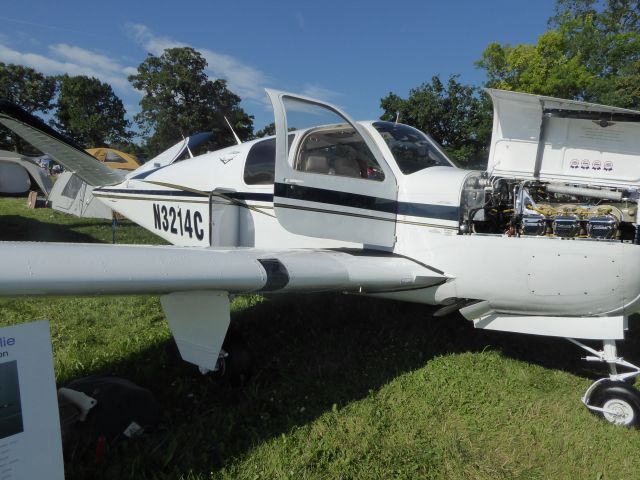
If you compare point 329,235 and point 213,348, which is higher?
point 329,235

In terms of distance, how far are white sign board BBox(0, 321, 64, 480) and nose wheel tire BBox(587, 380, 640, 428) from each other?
10.0 ft

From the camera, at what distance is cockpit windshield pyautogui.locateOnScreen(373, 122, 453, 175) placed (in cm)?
366

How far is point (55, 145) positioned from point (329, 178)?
3269 mm

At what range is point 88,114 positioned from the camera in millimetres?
60062

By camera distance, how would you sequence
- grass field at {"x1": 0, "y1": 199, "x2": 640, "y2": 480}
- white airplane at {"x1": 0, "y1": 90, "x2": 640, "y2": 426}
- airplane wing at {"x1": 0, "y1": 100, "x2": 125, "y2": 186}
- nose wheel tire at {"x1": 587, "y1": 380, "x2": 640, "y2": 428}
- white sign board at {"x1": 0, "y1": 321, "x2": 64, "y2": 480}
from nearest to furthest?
white sign board at {"x1": 0, "y1": 321, "x2": 64, "y2": 480}, grass field at {"x1": 0, "y1": 199, "x2": 640, "y2": 480}, white airplane at {"x1": 0, "y1": 90, "x2": 640, "y2": 426}, nose wheel tire at {"x1": 587, "y1": 380, "x2": 640, "y2": 428}, airplane wing at {"x1": 0, "y1": 100, "x2": 125, "y2": 186}

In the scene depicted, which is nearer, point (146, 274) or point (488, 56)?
point (146, 274)

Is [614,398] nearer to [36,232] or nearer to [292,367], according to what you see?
[292,367]

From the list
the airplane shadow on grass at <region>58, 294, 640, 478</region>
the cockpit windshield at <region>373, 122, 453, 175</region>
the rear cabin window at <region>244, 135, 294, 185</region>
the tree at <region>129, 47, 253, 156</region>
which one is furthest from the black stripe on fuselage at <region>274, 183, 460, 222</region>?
the tree at <region>129, 47, 253, 156</region>

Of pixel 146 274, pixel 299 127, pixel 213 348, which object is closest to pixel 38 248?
pixel 146 274

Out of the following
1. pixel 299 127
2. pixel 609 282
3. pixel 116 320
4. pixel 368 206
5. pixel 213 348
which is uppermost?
pixel 299 127

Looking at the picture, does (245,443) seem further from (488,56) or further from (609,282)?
(488,56)

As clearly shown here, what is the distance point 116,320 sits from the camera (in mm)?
4469

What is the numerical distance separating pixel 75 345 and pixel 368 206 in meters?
2.75

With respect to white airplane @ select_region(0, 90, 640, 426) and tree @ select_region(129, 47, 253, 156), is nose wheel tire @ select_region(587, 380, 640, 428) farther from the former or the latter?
tree @ select_region(129, 47, 253, 156)
